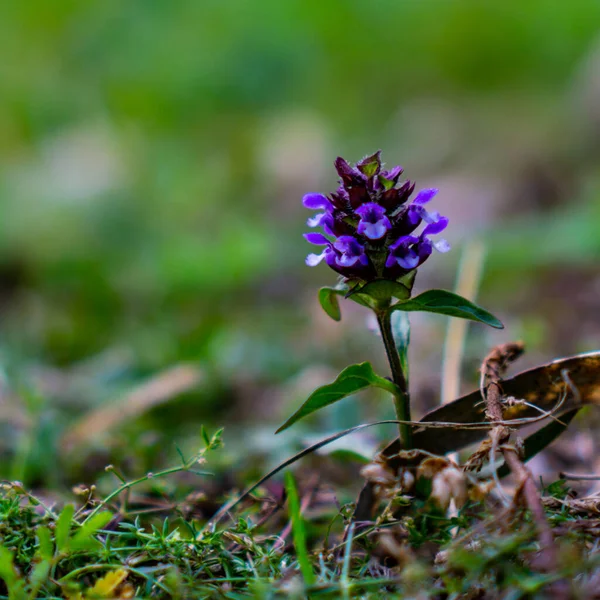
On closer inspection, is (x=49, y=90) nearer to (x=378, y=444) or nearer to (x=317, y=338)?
(x=317, y=338)

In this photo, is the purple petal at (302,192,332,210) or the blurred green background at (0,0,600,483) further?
the blurred green background at (0,0,600,483)

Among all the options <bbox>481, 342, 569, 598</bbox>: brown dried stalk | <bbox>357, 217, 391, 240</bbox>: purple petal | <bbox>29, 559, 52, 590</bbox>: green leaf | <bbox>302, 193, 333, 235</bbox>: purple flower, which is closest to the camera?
<bbox>481, 342, 569, 598</bbox>: brown dried stalk

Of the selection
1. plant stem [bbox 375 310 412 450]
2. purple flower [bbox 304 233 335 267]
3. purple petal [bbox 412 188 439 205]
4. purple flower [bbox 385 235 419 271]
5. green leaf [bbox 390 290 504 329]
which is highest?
purple petal [bbox 412 188 439 205]

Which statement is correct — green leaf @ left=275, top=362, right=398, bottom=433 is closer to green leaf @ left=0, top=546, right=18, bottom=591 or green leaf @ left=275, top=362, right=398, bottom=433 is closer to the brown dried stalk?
the brown dried stalk

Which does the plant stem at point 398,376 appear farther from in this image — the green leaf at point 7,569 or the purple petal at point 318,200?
the green leaf at point 7,569

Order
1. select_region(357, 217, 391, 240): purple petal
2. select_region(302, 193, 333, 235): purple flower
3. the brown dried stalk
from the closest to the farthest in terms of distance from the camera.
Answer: the brown dried stalk, select_region(357, 217, 391, 240): purple petal, select_region(302, 193, 333, 235): purple flower

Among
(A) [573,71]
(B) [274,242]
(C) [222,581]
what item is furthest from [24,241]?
(A) [573,71]

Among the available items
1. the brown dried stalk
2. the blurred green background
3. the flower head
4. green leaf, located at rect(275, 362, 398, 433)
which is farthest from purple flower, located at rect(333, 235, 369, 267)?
the blurred green background
